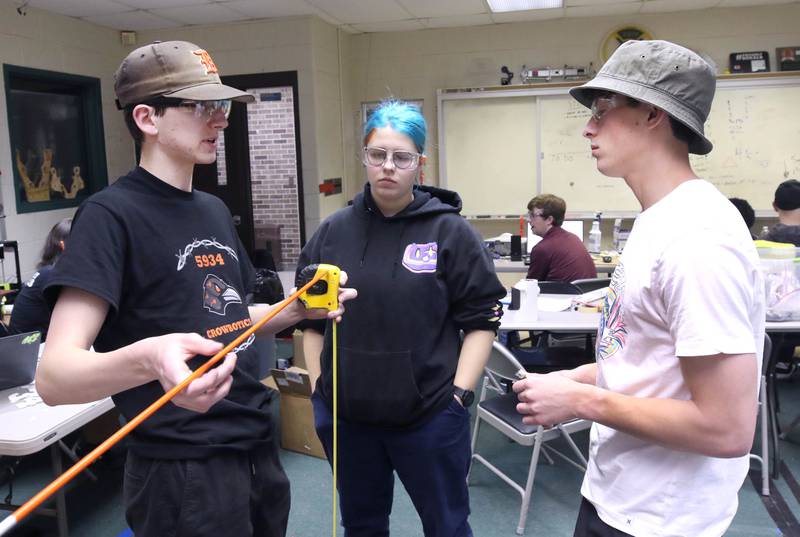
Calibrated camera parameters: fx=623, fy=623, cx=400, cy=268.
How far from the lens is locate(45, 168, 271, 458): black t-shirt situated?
109 cm

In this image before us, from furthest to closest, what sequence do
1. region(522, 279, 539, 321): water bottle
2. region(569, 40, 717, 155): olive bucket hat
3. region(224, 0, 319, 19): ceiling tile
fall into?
region(224, 0, 319, 19): ceiling tile < region(522, 279, 539, 321): water bottle < region(569, 40, 717, 155): olive bucket hat

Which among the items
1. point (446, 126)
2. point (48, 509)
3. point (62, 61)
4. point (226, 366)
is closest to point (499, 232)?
point (446, 126)

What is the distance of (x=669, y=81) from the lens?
1.06 metres

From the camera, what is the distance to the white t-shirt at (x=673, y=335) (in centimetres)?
93

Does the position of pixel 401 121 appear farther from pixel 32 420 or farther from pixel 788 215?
pixel 788 215

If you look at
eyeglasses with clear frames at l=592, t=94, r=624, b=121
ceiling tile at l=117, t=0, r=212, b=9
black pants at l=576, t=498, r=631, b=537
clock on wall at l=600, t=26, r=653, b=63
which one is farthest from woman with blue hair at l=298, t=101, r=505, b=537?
clock on wall at l=600, t=26, r=653, b=63

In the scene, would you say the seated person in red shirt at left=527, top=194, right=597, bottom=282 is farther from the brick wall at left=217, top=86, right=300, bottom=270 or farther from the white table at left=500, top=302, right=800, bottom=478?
the brick wall at left=217, top=86, right=300, bottom=270

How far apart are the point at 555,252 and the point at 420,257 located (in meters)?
2.55

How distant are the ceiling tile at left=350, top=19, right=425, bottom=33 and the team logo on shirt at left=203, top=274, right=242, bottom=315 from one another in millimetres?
5539

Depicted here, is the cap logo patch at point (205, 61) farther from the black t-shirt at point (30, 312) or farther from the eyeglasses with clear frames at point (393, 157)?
the black t-shirt at point (30, 312)

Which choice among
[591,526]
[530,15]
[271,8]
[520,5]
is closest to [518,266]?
[520,5]

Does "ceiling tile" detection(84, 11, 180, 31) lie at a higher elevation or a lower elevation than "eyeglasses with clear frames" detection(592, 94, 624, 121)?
higher

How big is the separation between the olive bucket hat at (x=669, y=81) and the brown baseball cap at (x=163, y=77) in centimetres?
76

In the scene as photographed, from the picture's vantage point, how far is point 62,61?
18.3 ft
